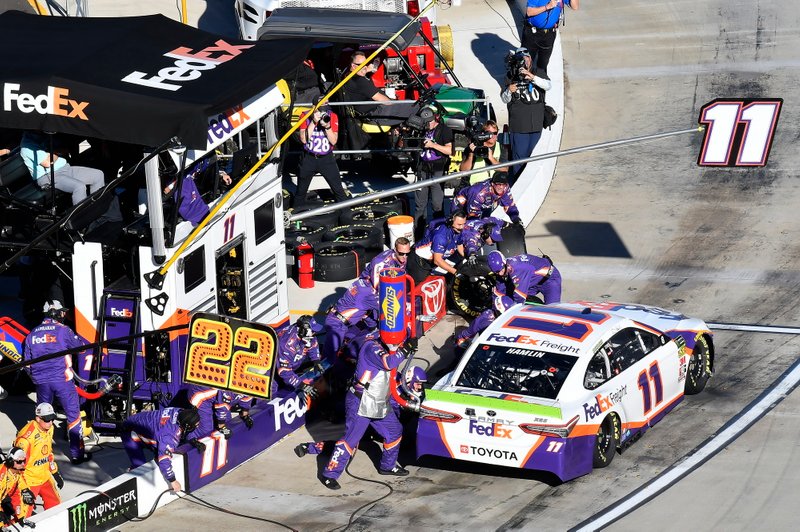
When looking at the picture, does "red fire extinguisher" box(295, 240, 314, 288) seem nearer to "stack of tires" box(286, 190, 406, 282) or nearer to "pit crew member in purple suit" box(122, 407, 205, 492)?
"stack of tires" box(286, 190, 406, 282)

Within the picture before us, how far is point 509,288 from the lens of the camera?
17500mm

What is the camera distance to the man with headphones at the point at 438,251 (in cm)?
1869

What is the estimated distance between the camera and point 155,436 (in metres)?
14.3

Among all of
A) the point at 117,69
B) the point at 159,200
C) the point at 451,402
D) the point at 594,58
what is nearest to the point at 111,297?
the point at 159,200

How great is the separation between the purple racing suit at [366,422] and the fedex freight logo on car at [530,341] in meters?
1.15

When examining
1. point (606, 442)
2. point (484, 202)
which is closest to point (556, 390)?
point (606, 442)

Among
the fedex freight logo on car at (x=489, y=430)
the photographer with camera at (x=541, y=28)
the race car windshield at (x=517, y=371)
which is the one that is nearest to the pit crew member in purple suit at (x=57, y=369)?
the race car windshield at (x=517, y=371)

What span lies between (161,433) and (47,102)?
12.1ft

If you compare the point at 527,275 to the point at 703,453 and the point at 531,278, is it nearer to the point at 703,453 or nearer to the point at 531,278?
the point at 531,278

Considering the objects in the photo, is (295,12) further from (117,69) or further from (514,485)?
(514,485)

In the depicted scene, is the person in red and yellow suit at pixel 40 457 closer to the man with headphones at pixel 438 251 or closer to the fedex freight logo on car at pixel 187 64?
the fedex freight logo on car at pixel 187 64

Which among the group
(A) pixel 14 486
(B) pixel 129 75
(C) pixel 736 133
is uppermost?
(B) pixel 129 75

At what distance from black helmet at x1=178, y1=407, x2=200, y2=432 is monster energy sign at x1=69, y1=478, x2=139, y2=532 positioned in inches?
30.2

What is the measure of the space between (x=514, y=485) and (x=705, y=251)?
734cm
